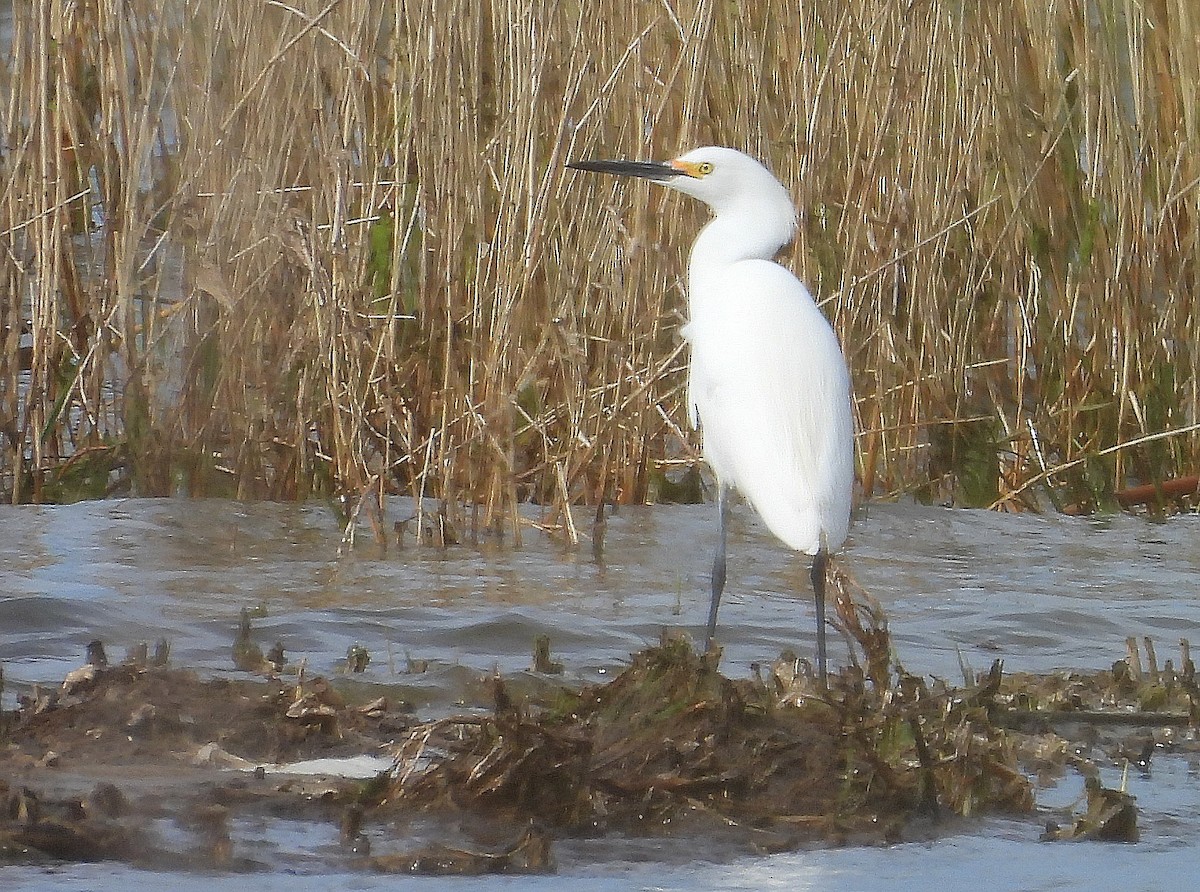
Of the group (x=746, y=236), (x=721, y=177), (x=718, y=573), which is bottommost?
(x=718, y=573)

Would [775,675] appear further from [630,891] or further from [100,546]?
[100,546]

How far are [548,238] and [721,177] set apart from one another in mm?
448

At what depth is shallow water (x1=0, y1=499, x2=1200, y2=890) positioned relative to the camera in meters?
3.30

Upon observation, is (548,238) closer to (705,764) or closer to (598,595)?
(598,595)

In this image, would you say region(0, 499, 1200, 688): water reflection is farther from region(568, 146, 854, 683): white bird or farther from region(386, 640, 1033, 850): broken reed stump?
region(386, 640, 1033, 850): broken reed stump

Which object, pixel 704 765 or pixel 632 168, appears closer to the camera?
pixel 704 765

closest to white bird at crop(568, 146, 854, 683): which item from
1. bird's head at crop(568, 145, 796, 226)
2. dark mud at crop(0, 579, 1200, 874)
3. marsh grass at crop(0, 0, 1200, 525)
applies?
bird's head at crop(568, 145, 796, 226)

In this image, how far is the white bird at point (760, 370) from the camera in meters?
3.81

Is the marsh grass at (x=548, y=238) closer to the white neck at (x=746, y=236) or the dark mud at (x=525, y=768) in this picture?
the white neck at (x=746, y=236)

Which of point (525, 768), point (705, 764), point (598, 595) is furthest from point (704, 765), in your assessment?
point (598, 595)

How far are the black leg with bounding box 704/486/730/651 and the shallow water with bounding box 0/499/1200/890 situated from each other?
55 mm

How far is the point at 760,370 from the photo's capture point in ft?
13.1

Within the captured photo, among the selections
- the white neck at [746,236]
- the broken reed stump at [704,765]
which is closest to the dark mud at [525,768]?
the broken reed stump at [704,765]

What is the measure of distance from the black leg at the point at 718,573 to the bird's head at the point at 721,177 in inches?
24.6
